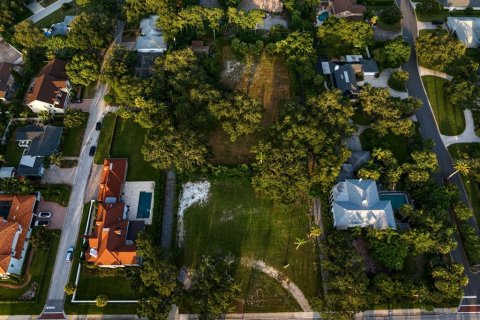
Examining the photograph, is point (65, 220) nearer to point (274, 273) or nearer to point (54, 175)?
point (54, 175)

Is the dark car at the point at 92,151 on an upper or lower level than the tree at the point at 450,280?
upper

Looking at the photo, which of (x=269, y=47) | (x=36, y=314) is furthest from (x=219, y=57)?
(x=36, y=314)

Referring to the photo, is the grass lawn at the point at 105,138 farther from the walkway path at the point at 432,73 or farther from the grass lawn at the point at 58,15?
the walkway path at the point at 432,73

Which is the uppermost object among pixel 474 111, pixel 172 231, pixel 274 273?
pixel 474 111

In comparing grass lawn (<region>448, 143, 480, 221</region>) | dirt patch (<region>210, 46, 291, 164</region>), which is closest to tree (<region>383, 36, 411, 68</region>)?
grass lawn (<region>448, 143, 480, 221</region>)

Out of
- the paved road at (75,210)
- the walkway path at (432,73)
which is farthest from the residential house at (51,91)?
the walkway path at (432,73)

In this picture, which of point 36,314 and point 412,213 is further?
point 412,213
